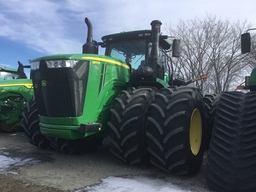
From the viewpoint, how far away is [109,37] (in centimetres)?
593

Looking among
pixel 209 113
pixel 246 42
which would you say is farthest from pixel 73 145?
pixel 246 42

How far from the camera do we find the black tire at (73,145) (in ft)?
→ 16.0

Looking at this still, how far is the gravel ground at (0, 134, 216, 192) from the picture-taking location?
3.35 metres

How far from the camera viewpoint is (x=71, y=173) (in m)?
3.94

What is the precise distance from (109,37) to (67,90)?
2.42 m

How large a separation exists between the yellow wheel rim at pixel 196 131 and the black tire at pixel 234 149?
71cm

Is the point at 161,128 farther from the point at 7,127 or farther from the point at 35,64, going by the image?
the point at 7,127

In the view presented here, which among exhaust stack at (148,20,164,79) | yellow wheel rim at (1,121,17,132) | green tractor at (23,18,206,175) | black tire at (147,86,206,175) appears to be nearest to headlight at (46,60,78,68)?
green tractor at (23,18,206,175)

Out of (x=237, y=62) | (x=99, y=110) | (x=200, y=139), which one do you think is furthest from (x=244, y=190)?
(x=237, y=62)

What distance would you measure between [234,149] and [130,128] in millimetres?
1509

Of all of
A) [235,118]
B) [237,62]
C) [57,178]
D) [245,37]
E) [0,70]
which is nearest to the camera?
[235,118]

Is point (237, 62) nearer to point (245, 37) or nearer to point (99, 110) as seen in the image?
point (245, 37)

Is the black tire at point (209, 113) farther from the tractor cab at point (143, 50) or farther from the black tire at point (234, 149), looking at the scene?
the black tire at point (234, 149)

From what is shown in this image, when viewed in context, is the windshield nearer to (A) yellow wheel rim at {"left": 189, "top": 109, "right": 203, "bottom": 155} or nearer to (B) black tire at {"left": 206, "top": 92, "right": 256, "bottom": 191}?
(A) yellow wheel rim at {"left": 189, "top": 109, "right": 203, "bottom": 155}
